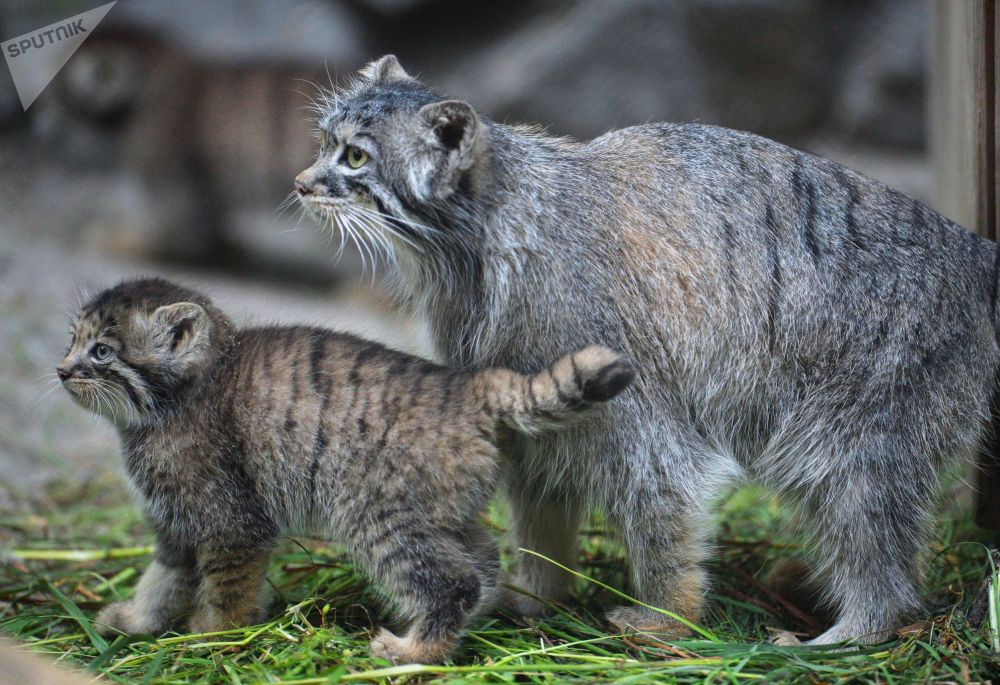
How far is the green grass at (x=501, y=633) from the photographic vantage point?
3.61 metres

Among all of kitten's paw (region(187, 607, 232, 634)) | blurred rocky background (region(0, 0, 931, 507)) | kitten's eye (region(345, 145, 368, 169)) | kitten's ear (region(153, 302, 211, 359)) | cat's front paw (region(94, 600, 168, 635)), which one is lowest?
cat's front paw (region(94, 600, 168, 635))

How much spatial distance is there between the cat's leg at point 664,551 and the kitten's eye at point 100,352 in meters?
2.15

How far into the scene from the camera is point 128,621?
14.3ft

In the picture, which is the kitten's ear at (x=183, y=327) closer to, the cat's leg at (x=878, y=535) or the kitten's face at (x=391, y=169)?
the kitten's face at (x=391, y=169)

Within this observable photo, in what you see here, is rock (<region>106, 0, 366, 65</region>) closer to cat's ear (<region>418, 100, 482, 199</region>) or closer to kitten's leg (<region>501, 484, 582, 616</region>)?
cat's ear (<region>418, 100, 482, 199</region>)

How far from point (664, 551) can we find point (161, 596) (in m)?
2.12

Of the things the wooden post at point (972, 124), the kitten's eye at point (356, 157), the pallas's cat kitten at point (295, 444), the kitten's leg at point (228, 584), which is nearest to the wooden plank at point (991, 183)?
the wooden post at point (972, 124)

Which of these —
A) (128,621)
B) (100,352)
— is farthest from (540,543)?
(100,352)

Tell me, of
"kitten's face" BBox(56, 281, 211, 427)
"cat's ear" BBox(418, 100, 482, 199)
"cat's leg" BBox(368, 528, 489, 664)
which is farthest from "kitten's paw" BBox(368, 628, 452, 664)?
"cat's ear" BBox(418, 100, 482, 199)

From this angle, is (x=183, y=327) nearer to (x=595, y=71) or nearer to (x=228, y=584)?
→ (x=228, y=584)

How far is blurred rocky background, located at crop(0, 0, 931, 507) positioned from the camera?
28.3ft

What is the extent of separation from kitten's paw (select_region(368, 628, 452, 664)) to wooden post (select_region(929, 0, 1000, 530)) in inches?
97.5

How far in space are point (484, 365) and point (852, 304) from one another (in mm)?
1521

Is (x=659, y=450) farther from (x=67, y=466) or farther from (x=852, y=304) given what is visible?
(x=67, y=466)
